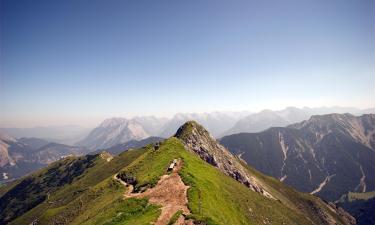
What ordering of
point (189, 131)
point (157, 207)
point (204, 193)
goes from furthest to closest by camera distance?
point (189, 131) < point (204, 193) < point (157, 207)

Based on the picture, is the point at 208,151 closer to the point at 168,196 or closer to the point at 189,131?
the point at 189,131

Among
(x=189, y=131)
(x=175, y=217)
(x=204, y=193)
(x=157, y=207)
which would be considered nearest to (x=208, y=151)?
(x=189, y=131)

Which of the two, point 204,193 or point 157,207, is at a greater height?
point 157,207

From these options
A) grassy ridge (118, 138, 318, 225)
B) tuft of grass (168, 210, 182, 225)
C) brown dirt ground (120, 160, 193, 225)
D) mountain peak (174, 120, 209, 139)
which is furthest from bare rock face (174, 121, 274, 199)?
tuft of grass (168, 210, 182, 225)

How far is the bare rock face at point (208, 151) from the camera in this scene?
155 meters

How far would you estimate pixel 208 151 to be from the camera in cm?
16088

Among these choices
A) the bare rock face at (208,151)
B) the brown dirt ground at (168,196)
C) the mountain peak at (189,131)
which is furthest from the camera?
the mountain peak at (189,131)

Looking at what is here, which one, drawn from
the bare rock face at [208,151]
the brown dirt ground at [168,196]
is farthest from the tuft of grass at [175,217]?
the bare rock face at [208,151]

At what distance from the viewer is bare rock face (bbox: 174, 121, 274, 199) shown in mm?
154750

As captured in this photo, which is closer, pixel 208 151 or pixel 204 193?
pixel 204 193

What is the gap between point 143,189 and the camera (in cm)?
7356

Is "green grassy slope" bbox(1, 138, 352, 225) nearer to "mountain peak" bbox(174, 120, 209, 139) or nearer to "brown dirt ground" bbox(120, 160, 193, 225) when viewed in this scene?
"brown dirt ground" bbox(120, 160, 193, 225)

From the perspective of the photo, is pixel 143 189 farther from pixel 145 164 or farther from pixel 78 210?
pixel 78 210

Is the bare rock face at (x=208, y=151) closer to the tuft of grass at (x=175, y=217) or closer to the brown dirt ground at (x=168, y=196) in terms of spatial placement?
the brown dirt ground at (x=168, y=196)
